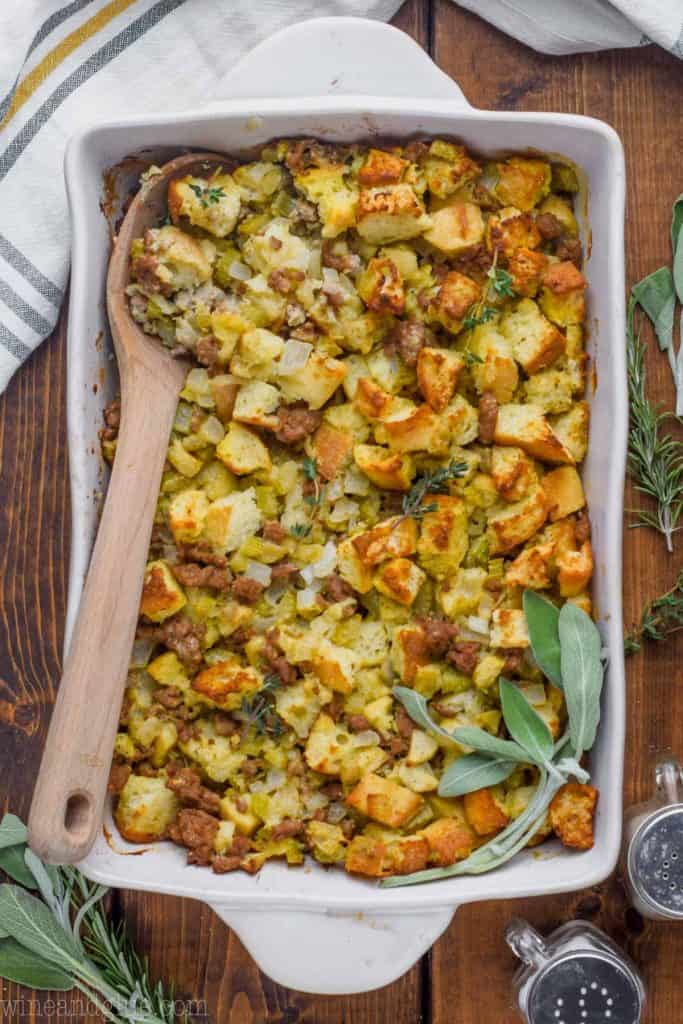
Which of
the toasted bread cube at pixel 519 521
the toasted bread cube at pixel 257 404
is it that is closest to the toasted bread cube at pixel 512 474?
the toasted bread cube at pixel 519 521

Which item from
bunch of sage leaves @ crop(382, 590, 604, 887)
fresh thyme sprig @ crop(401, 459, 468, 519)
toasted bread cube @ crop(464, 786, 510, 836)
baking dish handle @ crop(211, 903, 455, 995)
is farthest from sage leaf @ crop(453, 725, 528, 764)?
fresh thyme sprig @ crop(401, 459, 468, 519)

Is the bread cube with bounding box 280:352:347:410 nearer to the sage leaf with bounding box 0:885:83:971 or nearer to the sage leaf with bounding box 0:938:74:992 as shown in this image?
the sage leaf with bounding box 0:885:83:971

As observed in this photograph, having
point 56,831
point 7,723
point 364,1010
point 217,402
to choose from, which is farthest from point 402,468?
point 364,1010

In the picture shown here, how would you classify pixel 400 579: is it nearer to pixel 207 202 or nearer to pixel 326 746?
pixel 326 746

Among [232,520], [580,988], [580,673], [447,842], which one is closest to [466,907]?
[580,988]

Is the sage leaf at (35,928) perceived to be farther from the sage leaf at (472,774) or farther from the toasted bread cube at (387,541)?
the toasted bread cube at (387,541)

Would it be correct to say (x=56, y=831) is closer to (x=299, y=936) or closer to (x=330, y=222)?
(x=299, y=936)
